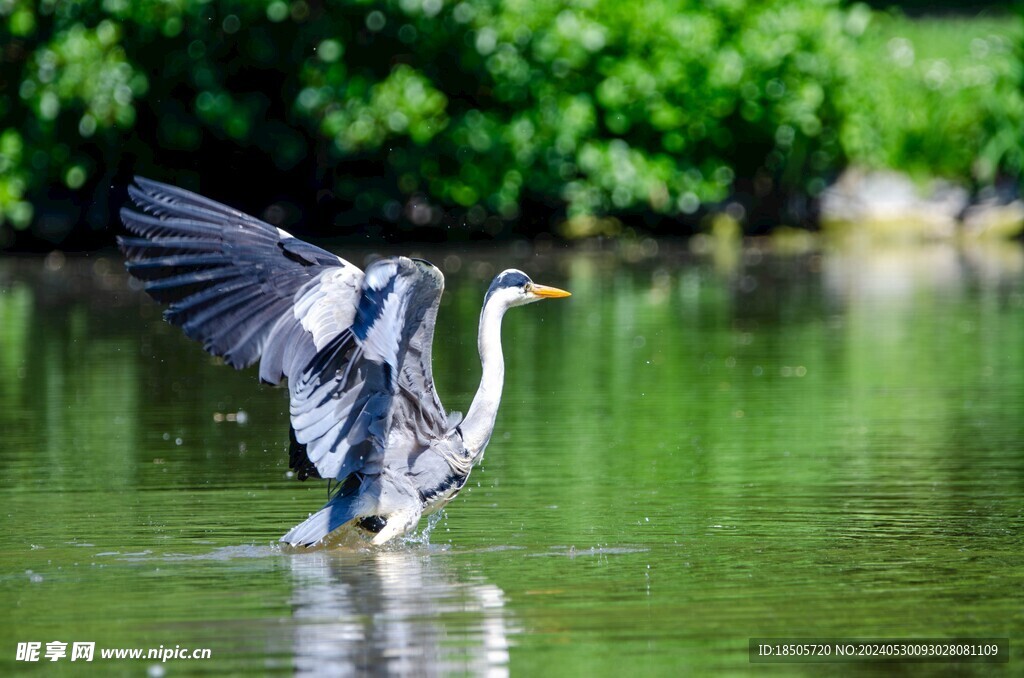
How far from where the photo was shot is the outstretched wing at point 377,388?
659 centimetres

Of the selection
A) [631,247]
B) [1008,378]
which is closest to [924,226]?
[631,247]

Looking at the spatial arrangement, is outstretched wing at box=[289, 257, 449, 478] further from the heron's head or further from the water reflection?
the heron's head

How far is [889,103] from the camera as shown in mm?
28812

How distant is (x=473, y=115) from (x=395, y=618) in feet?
66.9

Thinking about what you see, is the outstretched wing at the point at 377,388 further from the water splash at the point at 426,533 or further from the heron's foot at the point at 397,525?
the water splash at the point at 426,533

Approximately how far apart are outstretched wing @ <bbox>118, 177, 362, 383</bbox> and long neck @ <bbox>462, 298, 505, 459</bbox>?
26.2 inches

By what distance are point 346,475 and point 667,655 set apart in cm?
225

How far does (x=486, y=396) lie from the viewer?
7742 mm

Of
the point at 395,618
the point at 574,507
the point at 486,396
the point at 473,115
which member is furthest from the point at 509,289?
the point at 473,115

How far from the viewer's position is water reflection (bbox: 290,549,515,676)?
5.45 metres

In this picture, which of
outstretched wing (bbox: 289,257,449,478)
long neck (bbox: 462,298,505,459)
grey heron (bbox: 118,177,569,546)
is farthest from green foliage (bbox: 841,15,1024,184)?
outstretched wing (bbox: 289,257,449,478)

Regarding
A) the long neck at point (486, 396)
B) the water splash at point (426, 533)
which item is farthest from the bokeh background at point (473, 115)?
the long neck at point (486, 396)

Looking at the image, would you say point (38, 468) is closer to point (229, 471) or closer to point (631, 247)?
point (229, 471)

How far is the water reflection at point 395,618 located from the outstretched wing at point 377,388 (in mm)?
434
